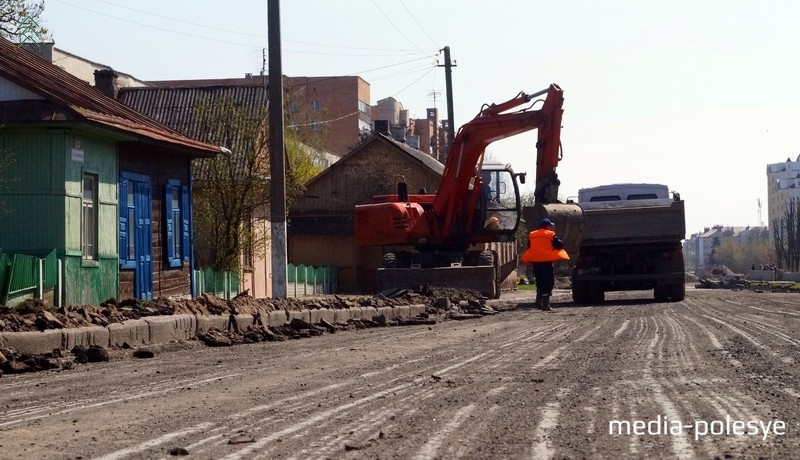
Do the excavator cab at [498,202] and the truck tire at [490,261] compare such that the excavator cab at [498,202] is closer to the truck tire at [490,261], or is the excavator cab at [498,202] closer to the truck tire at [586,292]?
the truck tire at [490,261]

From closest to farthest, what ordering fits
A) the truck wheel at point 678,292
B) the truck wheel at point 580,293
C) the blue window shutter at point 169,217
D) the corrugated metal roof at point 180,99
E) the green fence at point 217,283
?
the blue window shutter at point 169,217 < the truck wheel at point 678,292 < the green fence at point 217,283 < the truck wheel at point 580,293 < the corrugated metal roof at point 180,99

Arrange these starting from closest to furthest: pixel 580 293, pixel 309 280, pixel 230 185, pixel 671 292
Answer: pixel 671 292 < pixel 580 293 < pixel 230 185 < pixel 309 280

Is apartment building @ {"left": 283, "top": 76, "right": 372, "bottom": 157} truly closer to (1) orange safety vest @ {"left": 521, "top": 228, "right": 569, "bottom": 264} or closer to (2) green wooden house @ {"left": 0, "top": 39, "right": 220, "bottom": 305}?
(2) green wooden house @ {"left": 0, "top": 39, "right": 220, "bottom": 305}

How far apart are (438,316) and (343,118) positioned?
253 ft

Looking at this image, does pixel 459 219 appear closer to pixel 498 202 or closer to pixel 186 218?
pixel 498 202

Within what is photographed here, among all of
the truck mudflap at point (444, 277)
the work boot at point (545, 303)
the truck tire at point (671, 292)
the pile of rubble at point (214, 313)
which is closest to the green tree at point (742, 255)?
the truck tire at point (671, 292)

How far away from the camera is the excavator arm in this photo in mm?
24719

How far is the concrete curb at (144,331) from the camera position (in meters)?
12.0

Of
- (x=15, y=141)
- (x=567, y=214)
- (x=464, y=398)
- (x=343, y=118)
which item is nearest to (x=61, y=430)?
(x=464, y=398)

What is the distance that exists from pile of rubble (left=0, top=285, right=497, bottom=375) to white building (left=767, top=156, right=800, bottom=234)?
170705 millimetres

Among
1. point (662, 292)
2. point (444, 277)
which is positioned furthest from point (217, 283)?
point (662, 292)

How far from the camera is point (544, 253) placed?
2162 centimetres

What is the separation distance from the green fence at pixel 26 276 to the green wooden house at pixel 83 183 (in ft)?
1.36

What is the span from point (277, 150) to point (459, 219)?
7.75 metres
